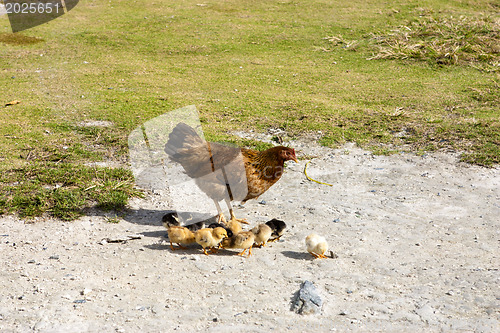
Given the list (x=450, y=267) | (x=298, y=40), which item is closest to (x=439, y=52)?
(x=298, y=40)

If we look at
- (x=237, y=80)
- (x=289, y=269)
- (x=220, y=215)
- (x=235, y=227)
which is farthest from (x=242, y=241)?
(x=237, y=80)

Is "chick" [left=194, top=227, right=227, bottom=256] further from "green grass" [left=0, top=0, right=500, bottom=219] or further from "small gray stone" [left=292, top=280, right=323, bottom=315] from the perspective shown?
"green grass" [left=0, top=0, right=500, bottom=219]

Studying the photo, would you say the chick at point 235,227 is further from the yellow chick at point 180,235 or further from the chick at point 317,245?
the chick at point 317,245

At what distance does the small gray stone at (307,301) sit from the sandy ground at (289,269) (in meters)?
0.05

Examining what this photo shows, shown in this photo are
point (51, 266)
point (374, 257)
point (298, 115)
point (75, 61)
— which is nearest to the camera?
point (51, 266)

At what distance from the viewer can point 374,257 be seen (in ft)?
14.5

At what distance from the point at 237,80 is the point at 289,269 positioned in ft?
19.4

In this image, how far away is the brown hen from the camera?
16.3 ft

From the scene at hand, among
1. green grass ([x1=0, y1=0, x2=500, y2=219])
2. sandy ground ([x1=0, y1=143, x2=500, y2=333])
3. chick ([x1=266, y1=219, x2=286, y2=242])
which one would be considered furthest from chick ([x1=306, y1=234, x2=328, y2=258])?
green grass ([x1=0, y1=0, x2=500, y2=219])

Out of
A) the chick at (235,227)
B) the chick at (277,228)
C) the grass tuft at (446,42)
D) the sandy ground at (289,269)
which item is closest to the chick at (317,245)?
the sandy ground at (289,269)

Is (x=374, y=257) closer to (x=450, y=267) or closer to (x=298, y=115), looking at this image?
(x=450, y=267)

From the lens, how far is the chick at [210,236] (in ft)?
14.4

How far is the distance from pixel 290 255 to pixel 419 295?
119cm

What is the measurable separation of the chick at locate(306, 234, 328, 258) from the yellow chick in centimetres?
104
